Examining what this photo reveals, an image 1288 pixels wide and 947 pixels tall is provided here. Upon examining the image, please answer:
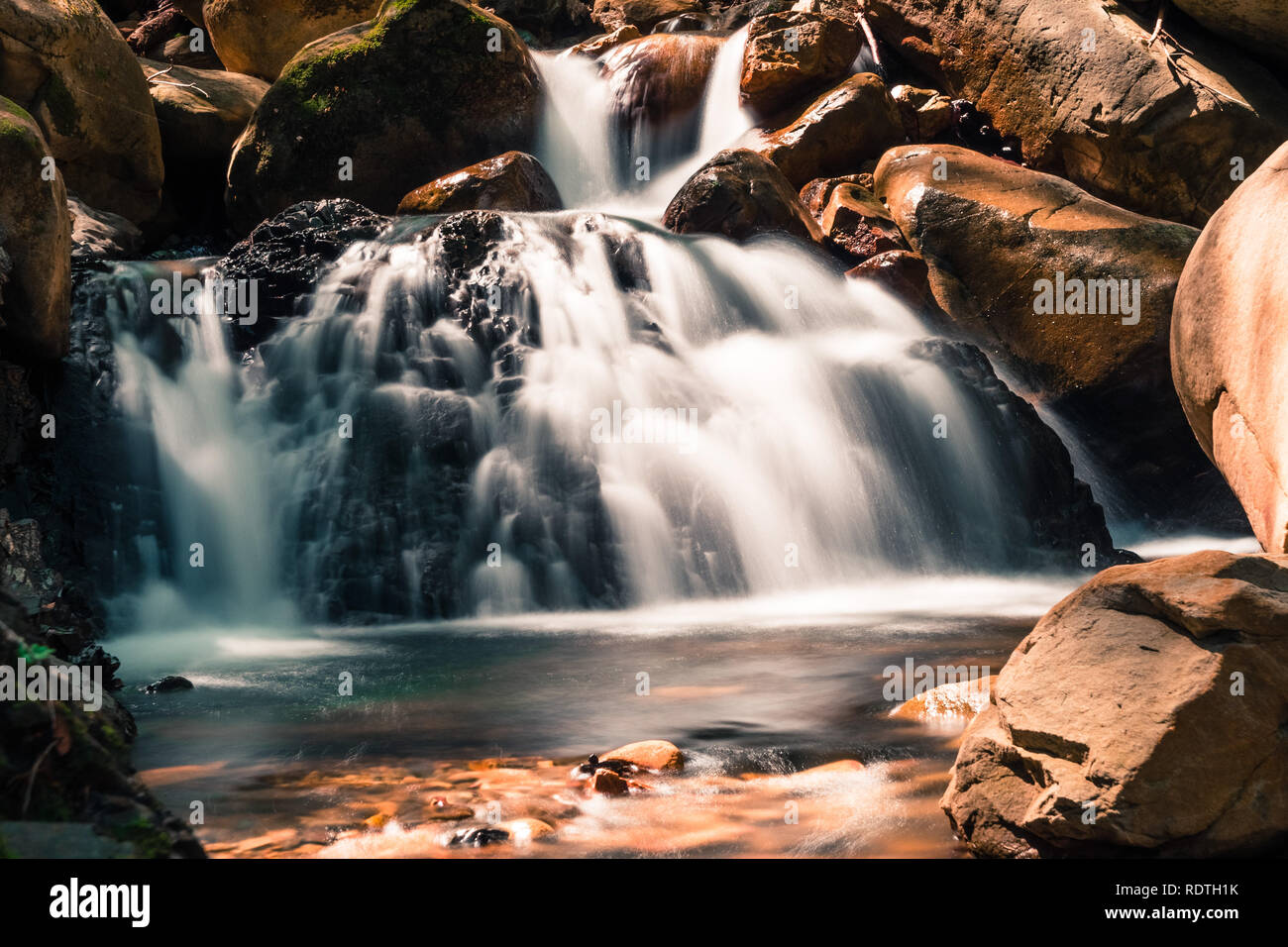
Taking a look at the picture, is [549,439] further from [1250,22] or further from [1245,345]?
[1250,22]

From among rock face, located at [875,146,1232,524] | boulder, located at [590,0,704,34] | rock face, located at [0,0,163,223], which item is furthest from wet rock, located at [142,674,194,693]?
boulder, located at [590,0,704,34]

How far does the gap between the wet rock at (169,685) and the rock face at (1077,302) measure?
869 cm

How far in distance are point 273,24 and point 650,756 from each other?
1564cm

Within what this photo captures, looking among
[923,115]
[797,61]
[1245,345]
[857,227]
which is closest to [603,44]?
[797,61]

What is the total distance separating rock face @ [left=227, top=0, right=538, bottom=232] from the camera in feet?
41.9

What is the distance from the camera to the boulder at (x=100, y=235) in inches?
401

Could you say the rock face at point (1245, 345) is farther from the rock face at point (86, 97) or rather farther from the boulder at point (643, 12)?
the boulder at point (643, 12)

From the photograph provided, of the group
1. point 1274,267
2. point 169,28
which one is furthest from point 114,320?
point 169,28

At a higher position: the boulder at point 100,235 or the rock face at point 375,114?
the rock face at point 375,114

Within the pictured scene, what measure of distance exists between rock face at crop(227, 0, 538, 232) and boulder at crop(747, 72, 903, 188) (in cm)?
386

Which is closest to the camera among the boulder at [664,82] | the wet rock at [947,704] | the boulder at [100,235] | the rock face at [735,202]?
the wet rock at [947,704]

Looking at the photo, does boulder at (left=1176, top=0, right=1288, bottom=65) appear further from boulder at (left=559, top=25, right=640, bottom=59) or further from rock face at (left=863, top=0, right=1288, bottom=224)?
boulder at (left=559, top=25, right=640, bottom=59)

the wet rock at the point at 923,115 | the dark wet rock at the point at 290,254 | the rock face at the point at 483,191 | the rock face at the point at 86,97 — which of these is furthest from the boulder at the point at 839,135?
the rock face at the point at 86,97

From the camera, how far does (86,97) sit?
11.3m
